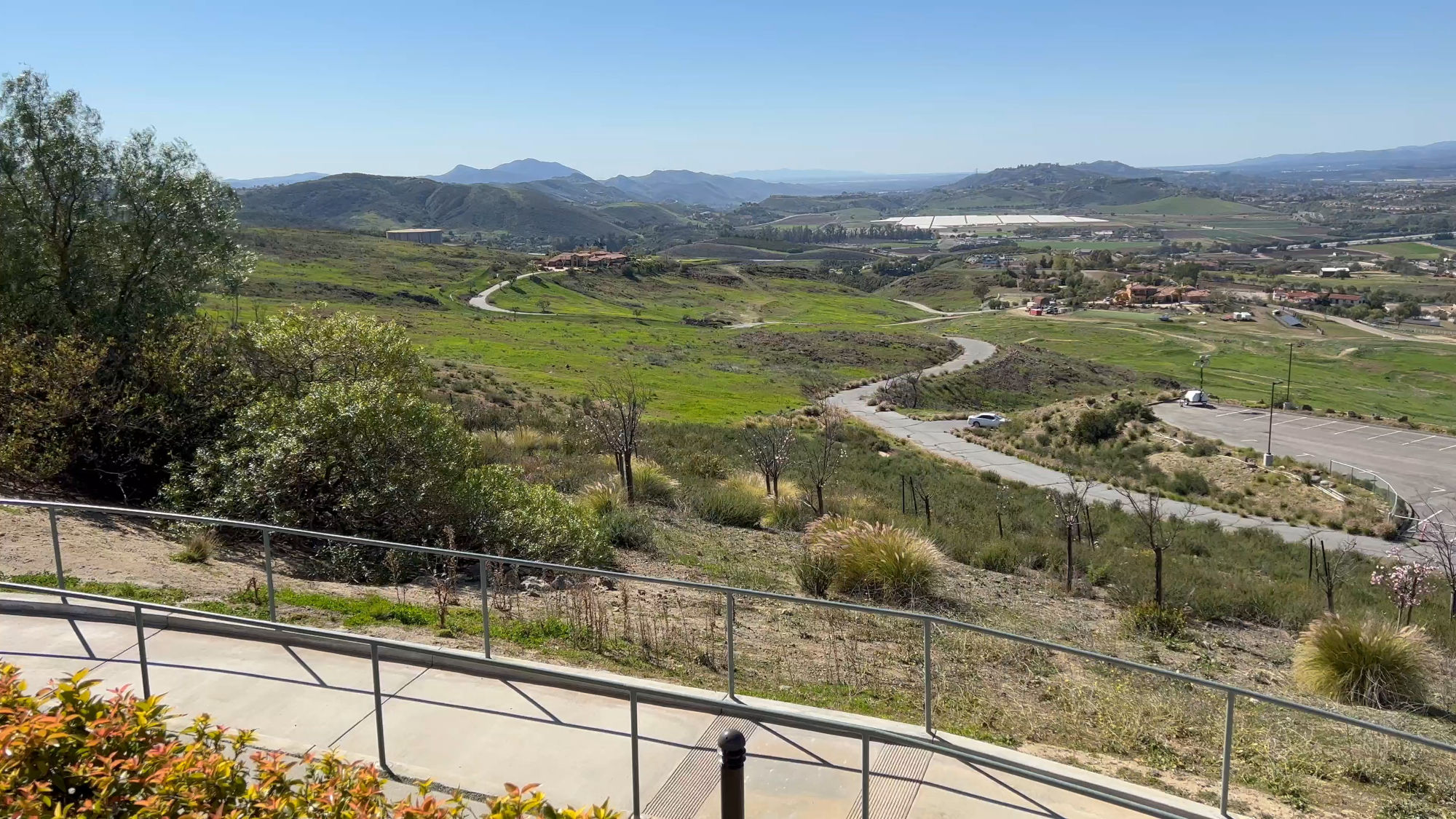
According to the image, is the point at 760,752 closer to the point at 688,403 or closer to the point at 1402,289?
the point at 688,403

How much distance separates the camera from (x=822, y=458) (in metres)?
31.5

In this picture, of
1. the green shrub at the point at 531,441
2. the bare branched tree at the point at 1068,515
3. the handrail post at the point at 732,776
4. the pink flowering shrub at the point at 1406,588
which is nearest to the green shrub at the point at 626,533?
the bare branched tree at the point at 1068,515

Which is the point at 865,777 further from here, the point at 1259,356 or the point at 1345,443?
the point at 1259,356

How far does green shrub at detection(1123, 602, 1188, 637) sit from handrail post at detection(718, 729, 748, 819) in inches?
414

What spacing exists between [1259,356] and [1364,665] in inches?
4078

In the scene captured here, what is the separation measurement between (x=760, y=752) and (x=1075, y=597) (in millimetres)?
10620

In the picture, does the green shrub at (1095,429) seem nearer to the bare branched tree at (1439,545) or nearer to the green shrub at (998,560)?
the bare branched tree at (1439,545)

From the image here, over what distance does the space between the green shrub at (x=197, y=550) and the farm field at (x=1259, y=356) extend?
78.4m

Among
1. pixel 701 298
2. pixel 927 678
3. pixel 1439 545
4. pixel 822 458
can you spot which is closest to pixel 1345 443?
pixel 822 458

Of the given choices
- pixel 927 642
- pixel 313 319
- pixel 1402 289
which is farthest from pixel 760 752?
pixel 1402 289

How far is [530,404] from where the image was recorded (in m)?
41.7

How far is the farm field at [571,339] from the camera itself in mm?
54719

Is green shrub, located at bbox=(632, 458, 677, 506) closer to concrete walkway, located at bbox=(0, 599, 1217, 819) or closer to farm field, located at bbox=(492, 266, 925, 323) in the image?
concrete walkway, located at bbox=(0, 599, 1217, 819)

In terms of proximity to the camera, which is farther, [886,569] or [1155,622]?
[1155,622]
